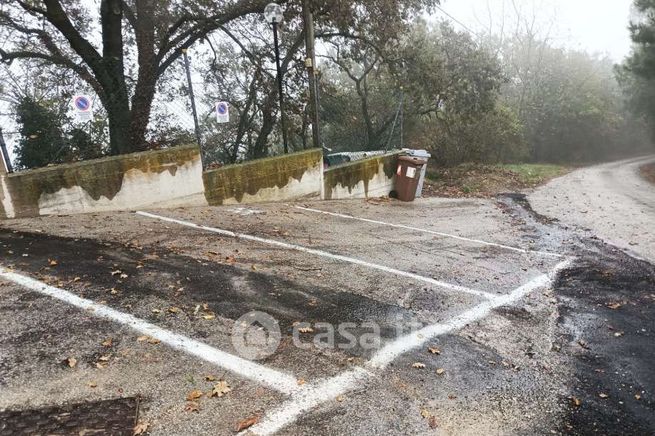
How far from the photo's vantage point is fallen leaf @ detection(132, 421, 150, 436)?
2656mm

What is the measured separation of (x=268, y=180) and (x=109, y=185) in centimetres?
312

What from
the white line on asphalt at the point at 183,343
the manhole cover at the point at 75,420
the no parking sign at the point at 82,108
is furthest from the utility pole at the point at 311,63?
the manhole cover at the point at 75,420

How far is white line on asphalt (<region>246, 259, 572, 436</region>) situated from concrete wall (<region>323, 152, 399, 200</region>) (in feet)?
21.1

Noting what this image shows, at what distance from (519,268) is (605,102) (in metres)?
40.9

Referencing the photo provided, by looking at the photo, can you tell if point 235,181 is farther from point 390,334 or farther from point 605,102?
point 605,102

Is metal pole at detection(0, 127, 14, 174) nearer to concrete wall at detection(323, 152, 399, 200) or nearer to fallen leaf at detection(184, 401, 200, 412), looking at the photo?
fallen leaf at detection(184, 401, 200, 412)

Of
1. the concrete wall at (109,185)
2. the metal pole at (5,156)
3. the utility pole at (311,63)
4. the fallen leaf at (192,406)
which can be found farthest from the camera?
the utility pole at (311,63)

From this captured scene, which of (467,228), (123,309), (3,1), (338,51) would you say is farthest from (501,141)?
(123,309)

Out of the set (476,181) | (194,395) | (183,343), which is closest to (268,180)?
(183,343)

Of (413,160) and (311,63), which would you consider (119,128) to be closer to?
(311,63)

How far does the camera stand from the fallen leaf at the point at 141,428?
2.66m

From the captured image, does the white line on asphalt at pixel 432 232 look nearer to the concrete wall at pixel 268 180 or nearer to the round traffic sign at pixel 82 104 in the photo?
the concrete wall at pixel 268 180

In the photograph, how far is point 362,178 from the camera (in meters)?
11.7

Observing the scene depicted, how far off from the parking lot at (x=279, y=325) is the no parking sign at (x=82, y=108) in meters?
1.79
